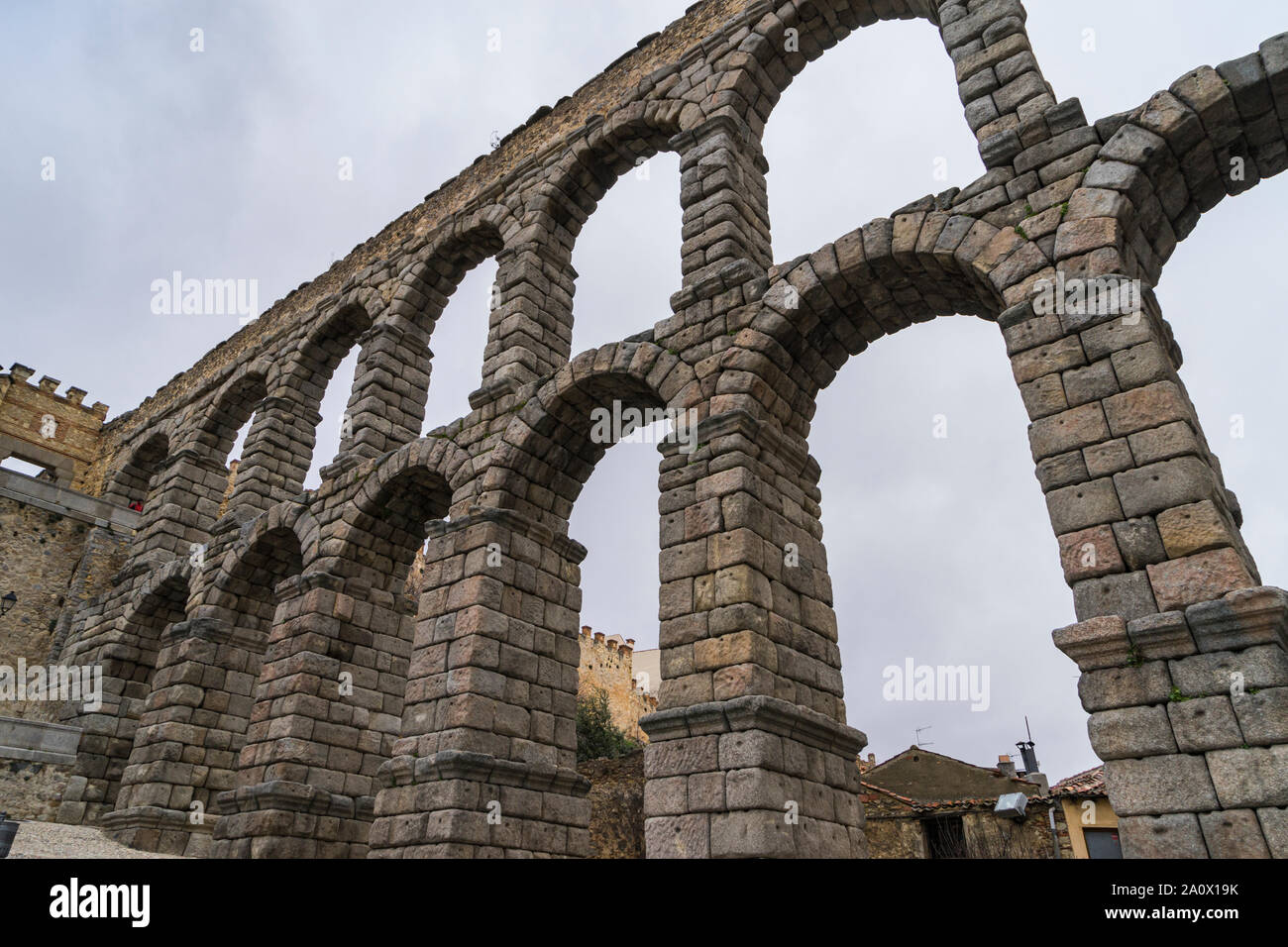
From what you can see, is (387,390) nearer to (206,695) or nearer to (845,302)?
(206,695)

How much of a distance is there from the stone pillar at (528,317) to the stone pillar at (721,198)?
256 centimetres

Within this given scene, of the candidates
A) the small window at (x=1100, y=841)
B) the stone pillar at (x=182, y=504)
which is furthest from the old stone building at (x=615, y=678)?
the small window at (x=1100, y=841)

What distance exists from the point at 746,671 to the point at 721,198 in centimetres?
565

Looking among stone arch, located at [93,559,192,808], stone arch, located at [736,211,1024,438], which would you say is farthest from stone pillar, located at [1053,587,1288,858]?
stone arch, located at [93,559,192,808]

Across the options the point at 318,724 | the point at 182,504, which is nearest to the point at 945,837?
the point at 318,724

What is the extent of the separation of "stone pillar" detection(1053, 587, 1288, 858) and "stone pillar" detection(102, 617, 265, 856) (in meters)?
11.5

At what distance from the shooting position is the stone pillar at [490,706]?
297 inches

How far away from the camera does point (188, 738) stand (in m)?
11.7

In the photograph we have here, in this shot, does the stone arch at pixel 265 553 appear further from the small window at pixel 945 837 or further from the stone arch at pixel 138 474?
the small window at pixel 945 837

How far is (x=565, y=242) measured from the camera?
12.2m

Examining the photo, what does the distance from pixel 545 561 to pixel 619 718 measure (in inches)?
861

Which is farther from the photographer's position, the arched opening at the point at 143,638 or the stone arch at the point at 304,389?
the stone arch at the point at 304,389
